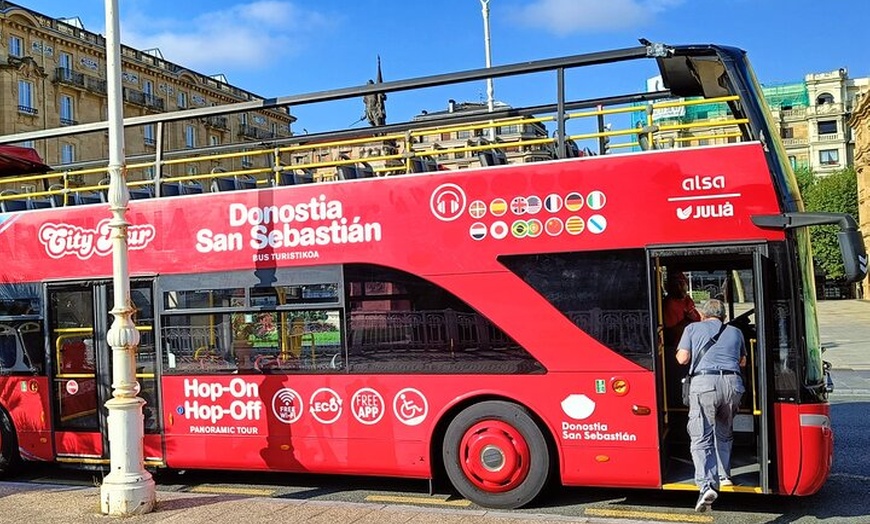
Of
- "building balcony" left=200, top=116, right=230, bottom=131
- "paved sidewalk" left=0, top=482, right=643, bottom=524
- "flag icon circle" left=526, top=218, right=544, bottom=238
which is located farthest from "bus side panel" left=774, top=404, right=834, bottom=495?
"building balcony" left=200, top=116, right=230, bottom=131

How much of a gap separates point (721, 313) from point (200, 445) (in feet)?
17.0

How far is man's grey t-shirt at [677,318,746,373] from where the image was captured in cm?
645

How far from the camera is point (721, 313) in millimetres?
6762

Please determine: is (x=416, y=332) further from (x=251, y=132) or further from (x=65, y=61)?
(x=251, y=132)

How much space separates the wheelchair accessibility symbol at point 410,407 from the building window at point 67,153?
4724 cm

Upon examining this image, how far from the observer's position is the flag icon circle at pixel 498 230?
7.22 m

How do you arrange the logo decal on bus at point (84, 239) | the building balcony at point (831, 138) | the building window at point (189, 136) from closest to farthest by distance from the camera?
the logo decal on bus at point (84, 239)
the building window at point (189, 136)
the building balcony at point (831, 138)

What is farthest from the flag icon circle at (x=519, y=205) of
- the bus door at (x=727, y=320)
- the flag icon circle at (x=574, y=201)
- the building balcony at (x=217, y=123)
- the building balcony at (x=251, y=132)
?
the building balcony at (x=251, y=132)

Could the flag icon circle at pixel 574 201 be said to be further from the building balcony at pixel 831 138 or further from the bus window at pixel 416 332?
the building balcony at pixel 831 138

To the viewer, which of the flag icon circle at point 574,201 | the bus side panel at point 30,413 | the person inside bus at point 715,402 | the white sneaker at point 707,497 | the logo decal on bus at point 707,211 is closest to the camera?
the white sneaker at point 707,497

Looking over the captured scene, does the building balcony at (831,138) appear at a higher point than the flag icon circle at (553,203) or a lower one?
higher

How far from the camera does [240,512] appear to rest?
6750 millimetres

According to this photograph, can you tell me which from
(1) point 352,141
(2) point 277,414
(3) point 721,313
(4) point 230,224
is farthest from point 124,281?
(3) point 721,313

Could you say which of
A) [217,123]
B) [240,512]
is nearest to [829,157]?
[217,123]
